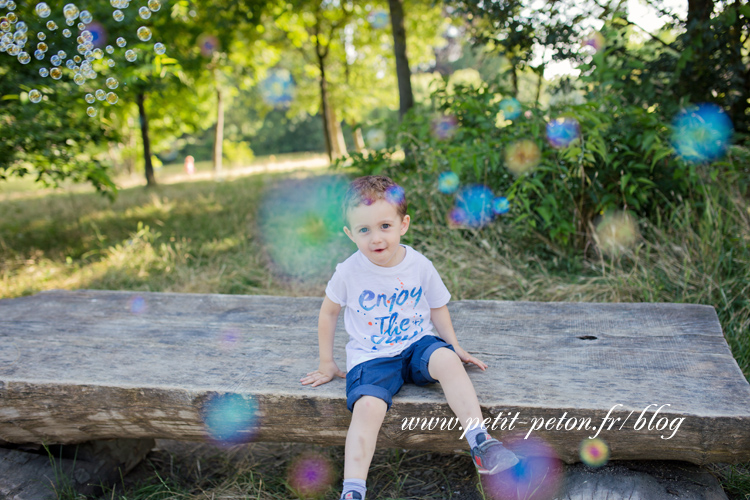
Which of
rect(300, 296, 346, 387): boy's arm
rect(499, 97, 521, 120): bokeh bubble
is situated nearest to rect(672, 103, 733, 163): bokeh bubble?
rect(499, 97, 521, 120): bokeh bubble

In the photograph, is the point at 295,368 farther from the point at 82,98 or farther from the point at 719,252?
the point at 82,98

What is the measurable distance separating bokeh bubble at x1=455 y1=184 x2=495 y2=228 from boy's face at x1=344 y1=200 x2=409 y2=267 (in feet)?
7.47

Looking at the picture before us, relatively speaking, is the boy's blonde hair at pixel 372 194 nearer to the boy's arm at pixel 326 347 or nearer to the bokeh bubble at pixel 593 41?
the boy's arm at pixel 326 347

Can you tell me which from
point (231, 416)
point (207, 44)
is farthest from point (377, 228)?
point (207, 44)

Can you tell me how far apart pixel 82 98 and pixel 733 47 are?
555 cm

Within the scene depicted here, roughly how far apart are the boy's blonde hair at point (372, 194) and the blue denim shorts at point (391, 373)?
511 millimetres

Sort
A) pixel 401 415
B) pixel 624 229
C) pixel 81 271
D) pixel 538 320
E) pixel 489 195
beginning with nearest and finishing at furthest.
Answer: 1. pixel 401 415
2. pixel 538 320
3. pixel 624 229
4. pixel 489 195
5. pixel 81 271

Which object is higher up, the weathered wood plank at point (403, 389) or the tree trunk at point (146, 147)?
the tree trunk at point (146, 147)

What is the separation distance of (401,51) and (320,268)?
3.68m

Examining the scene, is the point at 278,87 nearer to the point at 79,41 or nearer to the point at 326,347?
the point at 79,41

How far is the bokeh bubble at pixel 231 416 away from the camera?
6.51ft

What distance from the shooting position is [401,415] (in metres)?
1.87

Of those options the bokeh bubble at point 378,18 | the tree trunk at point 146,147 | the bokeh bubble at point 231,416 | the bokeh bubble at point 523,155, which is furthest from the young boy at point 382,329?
the bokeh bubble at point 378,18

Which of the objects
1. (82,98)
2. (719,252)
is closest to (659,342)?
(719,252)
